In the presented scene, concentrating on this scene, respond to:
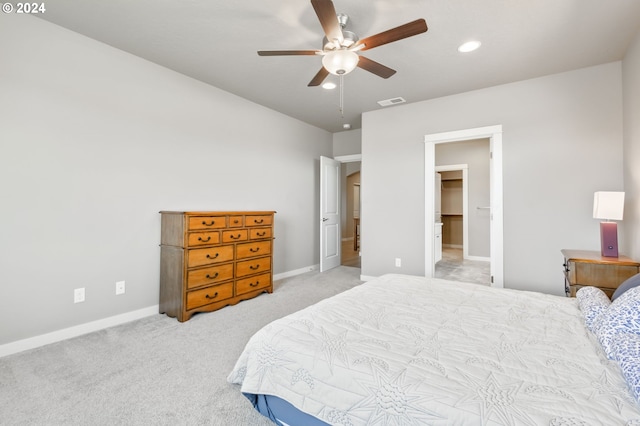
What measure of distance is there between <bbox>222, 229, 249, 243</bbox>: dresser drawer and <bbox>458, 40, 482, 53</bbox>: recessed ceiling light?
9.68ft

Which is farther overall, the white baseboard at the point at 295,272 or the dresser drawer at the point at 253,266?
the white baseboard at the point at 295,272

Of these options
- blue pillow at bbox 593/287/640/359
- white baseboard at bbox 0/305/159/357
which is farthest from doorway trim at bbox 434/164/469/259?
white baseboard at bbox 0/305/159/357

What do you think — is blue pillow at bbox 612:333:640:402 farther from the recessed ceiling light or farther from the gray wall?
the gray wall

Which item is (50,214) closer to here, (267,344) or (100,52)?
(100,52)

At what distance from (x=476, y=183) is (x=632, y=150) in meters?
3.98

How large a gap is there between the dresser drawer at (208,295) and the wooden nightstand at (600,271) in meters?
3.29

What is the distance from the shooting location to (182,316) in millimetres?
2908

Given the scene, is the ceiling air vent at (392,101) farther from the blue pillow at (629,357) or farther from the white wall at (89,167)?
the blue pillow at (629,357)

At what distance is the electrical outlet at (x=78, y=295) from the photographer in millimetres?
2600

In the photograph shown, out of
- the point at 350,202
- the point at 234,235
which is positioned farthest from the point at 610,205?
the point at 350,202

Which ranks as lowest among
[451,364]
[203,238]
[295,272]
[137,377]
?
[137,377]

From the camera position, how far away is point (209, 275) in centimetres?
316

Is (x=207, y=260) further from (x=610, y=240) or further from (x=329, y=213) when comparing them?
(x=610, y=240)

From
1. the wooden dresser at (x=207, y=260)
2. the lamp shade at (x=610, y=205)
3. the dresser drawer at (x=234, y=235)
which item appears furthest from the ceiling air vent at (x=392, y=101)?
the dresser drawer at (x=234, y=235)
